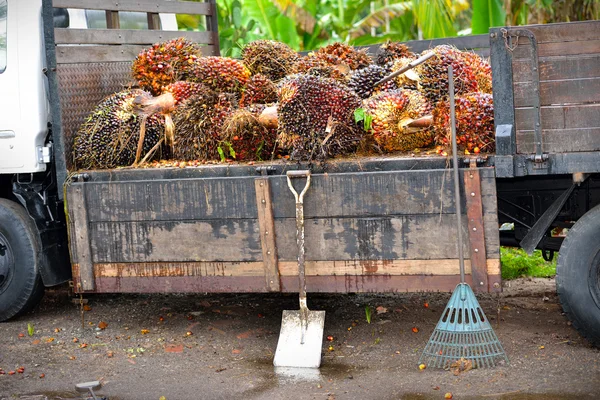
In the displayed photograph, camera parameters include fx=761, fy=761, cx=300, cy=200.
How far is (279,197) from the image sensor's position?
4.62 metres

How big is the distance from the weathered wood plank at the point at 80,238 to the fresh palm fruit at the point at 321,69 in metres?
1.74

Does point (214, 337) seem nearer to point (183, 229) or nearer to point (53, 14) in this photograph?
point (183, 229)

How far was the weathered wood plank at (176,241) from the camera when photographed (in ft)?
15.5

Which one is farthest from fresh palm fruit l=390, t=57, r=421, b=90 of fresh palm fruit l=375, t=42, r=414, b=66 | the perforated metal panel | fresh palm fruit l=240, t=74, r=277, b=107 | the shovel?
the perforated metal panel

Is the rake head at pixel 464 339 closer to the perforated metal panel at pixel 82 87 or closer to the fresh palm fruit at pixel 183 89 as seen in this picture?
the fresh palm fruit at pixel 183 89

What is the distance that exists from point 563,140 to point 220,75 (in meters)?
2.39

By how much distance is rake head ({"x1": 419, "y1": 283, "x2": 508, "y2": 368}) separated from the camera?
428 centimetres

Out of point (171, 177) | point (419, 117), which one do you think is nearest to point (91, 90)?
point (171, 177)

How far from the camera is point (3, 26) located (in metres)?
5.47

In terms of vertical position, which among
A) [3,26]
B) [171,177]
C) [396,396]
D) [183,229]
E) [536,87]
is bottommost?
[396,396]

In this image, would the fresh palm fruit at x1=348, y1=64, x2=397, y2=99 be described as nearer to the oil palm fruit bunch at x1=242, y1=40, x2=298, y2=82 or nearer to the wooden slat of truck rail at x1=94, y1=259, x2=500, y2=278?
the oil palm fruit bunch at x1=242, y1=40, x2=298, y2=82

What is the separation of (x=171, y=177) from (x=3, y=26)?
1.81 meters

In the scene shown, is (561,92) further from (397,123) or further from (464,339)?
(464,339)

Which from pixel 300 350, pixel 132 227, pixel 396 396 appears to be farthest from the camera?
pixel 132 227
